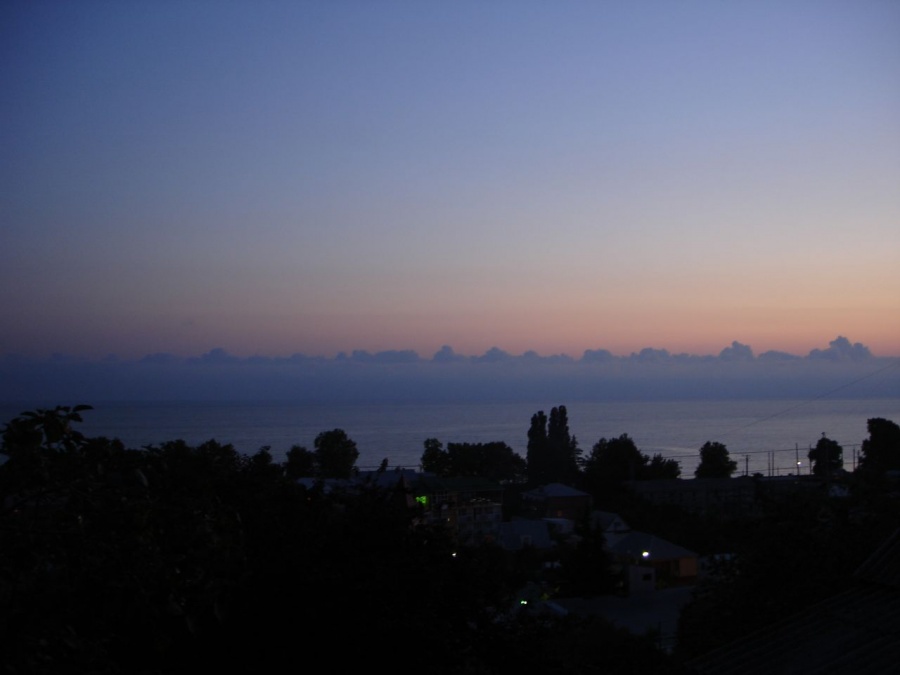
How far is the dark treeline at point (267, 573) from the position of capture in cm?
392

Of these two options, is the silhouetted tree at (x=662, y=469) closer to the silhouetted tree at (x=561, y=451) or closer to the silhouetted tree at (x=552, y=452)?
the silhouetted tree at (x=561, y=451)

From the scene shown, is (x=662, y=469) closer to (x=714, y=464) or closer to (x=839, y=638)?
(x=714, y=464)

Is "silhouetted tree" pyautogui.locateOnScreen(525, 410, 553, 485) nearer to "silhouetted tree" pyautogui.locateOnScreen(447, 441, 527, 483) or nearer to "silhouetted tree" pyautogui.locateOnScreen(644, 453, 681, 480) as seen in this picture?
"silhouetted tree" pyautogui.locateOnScreen(447, 441, 527, 483)

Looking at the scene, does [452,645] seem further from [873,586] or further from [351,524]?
[873,586]

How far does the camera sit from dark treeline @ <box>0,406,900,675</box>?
12.9ft

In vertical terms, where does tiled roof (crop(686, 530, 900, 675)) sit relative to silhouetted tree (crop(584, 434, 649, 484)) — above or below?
above

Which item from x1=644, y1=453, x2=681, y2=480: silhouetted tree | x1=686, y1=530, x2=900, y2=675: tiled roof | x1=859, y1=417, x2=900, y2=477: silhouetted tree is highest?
x1=686, y1=530, x2=900, y2=675: tiled roof

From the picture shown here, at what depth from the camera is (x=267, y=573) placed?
23.9 ft

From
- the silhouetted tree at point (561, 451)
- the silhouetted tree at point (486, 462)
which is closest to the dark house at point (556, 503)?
the silhouetted tree at point (486, 462)

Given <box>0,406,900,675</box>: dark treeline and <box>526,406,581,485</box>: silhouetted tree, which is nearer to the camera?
<box>0,406,900,675</box>: dark treeline

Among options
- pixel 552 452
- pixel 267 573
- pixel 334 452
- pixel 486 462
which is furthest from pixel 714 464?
pixel 267 573

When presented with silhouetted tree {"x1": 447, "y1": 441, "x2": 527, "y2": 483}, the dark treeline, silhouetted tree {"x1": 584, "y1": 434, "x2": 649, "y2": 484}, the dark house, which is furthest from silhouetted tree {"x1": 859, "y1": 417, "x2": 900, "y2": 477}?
the dark treeline

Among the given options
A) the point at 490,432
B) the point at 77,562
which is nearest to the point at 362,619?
the point at 77,562

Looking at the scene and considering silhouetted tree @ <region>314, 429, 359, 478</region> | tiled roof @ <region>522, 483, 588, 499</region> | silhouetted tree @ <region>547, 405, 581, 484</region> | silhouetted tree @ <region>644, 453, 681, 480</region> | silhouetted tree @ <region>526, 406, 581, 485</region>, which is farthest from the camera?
silhouetted tree @ <region>526, 406, 581, 485</region>
